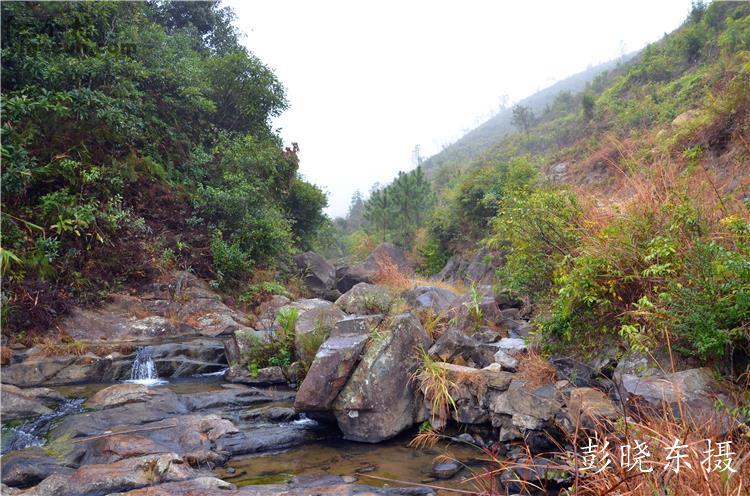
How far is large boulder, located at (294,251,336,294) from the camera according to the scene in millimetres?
17002

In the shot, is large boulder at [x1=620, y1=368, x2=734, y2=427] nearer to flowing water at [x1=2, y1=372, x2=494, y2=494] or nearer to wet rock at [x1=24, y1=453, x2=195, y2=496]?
flowing water at [x1=2, y1=372, x2=494, y2=494]

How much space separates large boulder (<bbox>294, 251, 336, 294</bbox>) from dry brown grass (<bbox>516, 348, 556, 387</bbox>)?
1203cm

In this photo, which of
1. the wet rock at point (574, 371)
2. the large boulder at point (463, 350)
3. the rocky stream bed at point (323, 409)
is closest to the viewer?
the rocky stream bed at point (323, 409)

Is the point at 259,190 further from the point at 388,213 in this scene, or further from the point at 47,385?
the point at 388,213

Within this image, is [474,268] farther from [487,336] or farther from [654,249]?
[654,249]

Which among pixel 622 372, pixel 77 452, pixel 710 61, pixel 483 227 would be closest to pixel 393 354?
pixel 622 372

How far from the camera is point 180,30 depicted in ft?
62.4

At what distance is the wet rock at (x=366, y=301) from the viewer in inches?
343

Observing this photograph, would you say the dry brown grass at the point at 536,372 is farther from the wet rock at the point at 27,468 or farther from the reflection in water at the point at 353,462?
the wet rock at the point at 27,468

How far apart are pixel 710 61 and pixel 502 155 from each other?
15085 millimetres

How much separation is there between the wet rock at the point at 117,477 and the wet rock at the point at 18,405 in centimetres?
234

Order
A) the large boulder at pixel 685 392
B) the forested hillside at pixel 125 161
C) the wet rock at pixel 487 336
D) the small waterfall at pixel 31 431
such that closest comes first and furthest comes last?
the large boulder at pixel 685 392, the small waterfall at pixel 31 431, the wet rock at pixel 487 336, the forested hillside at pixel 125 161

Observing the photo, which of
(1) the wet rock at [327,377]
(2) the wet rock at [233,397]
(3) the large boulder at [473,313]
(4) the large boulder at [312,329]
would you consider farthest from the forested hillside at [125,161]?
(3) the large boulder at [473,313]

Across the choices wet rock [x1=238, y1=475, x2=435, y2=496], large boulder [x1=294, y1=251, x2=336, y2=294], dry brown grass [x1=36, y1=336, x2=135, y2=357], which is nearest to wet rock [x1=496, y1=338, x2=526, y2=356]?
wet rock [x1=238, y1=475, x2=435, y2=496]
